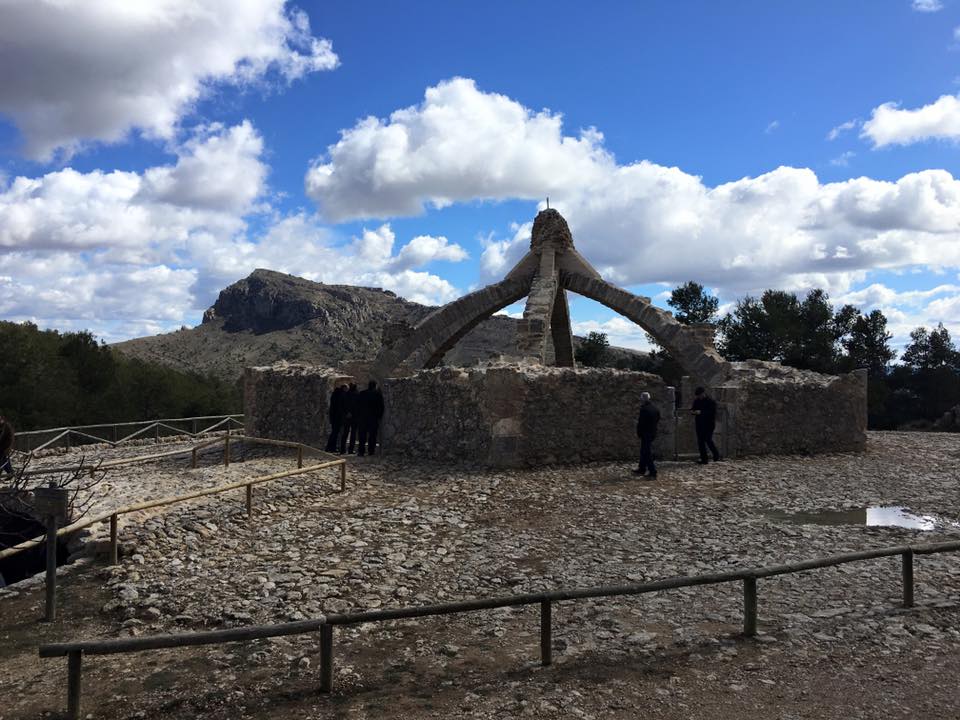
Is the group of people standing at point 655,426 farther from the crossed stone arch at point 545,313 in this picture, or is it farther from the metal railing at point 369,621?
the metal railing at point 369,621

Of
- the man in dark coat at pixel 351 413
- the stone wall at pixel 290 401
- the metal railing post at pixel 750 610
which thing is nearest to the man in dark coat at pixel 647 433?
the man in dark coat at pixel 351 413

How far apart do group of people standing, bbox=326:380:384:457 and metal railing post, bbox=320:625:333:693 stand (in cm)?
869

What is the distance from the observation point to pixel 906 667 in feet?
14.9

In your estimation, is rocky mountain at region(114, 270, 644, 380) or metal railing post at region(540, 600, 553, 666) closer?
metal railing post at region(540, 600, 553, 666)

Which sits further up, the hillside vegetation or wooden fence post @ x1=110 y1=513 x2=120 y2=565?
the hillside vegetation

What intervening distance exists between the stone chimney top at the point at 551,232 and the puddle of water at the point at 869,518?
12.9 m

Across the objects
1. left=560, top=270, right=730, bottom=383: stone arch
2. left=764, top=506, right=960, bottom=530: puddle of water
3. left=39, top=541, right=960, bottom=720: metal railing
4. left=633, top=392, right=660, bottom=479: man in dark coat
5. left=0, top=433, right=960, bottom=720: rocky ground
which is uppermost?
left=560, top=270, right=730, bottom=383: stone arch

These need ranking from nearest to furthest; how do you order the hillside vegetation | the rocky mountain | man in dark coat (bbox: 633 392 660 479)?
man in dark coat (bbox: 633 392 660 479) → the hillside vegetation → the rocky mountain

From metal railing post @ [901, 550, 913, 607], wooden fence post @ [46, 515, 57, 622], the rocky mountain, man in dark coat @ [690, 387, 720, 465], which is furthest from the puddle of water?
the rocky mountain

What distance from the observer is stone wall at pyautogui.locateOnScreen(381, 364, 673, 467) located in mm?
11422

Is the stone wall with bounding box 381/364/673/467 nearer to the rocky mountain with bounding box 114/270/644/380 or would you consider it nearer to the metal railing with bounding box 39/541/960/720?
the metal railing with bounding box 39/541/960/720

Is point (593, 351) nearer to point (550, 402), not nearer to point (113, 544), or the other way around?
point (550, 402)

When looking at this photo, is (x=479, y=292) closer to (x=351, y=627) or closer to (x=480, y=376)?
(x=480, y=376)

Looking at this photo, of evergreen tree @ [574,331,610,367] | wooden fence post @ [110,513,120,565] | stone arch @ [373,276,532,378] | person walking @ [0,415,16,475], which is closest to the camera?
wooden fence post @ [110,513,120,565]
